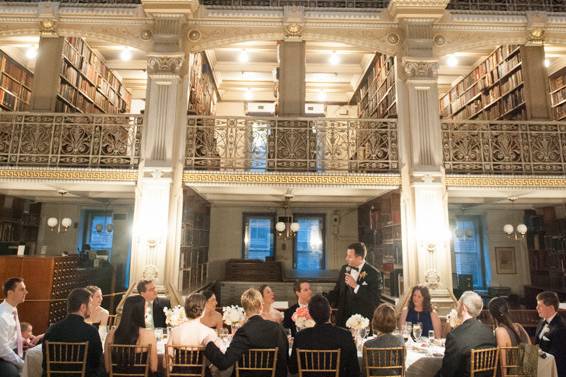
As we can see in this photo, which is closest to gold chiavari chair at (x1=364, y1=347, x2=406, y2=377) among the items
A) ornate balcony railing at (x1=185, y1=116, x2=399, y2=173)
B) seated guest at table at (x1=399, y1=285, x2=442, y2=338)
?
seated guest at table at (x1=399, y1=285, x2=442, y2=338)

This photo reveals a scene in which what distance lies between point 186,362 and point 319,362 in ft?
3.65

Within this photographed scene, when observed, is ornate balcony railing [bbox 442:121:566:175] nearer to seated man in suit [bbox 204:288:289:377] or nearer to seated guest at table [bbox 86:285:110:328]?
seated man in suit [bbox 204:288:289:377]

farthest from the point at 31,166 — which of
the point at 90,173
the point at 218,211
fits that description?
the point at 218,211

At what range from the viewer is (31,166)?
21.6 ft

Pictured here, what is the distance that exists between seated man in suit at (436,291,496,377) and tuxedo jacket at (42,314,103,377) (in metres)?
3.02

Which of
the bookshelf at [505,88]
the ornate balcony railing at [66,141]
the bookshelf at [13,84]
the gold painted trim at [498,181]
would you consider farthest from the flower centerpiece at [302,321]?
the bookshelf at [13,84]

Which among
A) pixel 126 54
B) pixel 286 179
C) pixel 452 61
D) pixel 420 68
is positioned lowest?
pixel 286 179

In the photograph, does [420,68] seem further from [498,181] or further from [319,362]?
[319,362]

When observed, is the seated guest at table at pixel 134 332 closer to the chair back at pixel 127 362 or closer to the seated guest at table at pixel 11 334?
the chair back at pixel 127 362

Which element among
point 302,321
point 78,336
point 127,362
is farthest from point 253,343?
point 78,336

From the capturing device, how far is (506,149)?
6.76 meters

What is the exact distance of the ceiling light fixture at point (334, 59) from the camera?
30.7ft

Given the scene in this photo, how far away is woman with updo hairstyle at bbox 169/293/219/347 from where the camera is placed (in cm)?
→ 319

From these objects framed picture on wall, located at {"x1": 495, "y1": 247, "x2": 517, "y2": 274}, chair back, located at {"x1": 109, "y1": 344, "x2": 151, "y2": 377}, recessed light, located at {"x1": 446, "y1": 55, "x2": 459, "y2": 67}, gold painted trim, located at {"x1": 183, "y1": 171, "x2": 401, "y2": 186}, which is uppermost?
recessed light, located at {"x1": 446, "y1": 55, "x2": 459, "y2": 67}
